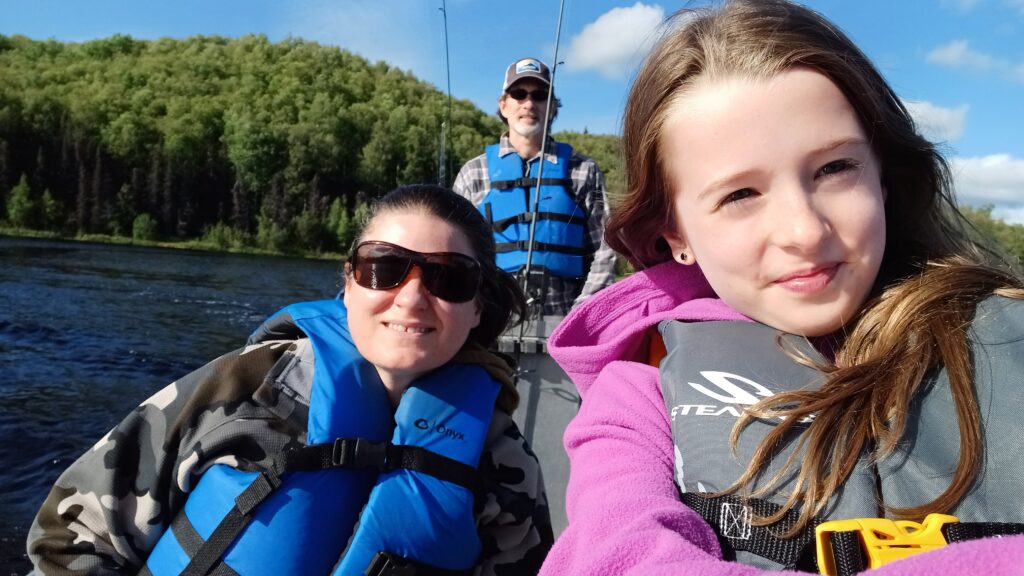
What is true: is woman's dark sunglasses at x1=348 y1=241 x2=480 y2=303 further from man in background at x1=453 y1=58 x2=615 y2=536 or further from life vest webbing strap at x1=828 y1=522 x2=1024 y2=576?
man in background at x1=453 y1=58 x2=615 y2=536

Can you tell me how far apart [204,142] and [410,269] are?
165 ft

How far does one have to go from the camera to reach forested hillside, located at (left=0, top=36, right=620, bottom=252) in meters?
36.2

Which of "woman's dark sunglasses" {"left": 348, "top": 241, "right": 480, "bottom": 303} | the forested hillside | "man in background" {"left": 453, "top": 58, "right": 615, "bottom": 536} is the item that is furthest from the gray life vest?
the forested hillside

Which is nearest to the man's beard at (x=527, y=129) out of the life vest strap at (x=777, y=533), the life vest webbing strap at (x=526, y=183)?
the life vest webbing strap at (x=526, y=183)

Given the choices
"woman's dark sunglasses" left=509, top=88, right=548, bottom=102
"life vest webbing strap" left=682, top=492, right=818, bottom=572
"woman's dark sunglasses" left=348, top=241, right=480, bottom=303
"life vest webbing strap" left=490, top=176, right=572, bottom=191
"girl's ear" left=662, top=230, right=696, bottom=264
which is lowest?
"life vest webbing strap" left=682, top=492, right=818, bottom=572

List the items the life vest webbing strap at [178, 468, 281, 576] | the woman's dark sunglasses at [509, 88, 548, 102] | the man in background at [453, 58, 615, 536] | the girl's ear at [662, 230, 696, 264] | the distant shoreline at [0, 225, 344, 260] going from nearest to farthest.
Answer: the girl's ear at [662, 230, 696, 264], the life vest webbing strap at [178, 468, 281, 576], the man in background at [453, 58, 615, 536], the woman's dark sunglasses at [509, 88, 548, 102], the distant shoreline at [0, 225, 344, 260]

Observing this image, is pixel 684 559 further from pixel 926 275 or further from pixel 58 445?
pixel 58 445

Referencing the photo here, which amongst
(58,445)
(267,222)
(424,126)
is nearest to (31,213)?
(267,222)

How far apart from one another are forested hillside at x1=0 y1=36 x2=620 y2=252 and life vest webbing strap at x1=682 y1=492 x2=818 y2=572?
2771cm

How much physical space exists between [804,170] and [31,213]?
40939mm

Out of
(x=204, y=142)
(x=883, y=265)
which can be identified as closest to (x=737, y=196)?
(x=883, y=265)

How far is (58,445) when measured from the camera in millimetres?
5340

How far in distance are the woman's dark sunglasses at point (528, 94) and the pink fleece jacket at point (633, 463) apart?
2959 millimetres

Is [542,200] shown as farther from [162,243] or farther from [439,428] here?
[162,243]
